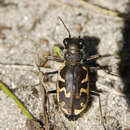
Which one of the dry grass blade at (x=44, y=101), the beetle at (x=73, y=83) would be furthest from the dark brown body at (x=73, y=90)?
the dry grass blade at (x=44, y=101)

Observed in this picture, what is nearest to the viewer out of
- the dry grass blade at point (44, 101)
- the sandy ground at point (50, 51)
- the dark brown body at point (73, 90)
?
the dark brown body at point (73, 90)

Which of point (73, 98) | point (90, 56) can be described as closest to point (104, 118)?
point (73, 98)

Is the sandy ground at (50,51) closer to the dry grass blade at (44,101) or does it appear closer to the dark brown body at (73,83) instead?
the dry grass blade at (44,101)

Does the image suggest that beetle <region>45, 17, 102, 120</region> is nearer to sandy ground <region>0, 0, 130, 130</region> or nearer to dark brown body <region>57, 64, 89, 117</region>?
dark brown body <region>57, 64, 89, 117</region>

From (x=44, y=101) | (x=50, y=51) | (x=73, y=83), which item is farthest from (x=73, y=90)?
(x=50, y=51)

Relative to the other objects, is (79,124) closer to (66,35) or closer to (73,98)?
(73,98)

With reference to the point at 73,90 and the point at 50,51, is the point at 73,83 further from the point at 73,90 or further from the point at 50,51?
the point at 50,51
